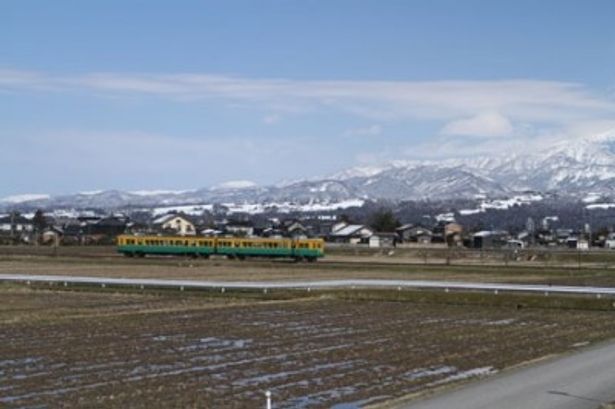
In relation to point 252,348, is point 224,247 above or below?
above

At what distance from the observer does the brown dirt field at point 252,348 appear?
17.2 meters

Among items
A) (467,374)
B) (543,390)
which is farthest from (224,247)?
(543,390)

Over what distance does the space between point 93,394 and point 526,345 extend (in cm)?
1319

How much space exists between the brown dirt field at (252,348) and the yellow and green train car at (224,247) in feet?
158

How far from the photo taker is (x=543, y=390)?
54.7 feet

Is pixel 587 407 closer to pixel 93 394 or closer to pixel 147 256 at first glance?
pixel 93 394

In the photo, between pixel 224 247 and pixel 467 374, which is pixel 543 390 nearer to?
pixel 467 374

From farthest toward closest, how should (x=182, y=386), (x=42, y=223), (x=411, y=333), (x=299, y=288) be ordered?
(x=42, y=223) → (x=299, y=288) → (x=411, y=333) → (x=182, y=386)

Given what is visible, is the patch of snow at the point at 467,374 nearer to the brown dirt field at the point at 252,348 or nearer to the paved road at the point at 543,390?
the brown dirt field at the point at 252,348

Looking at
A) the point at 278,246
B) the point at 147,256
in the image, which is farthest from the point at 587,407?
the point at 147,256

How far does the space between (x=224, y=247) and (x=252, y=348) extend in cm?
6899

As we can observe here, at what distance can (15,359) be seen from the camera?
2136 centimetres

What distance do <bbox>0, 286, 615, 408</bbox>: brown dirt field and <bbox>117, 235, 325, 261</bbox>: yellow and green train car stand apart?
4827 centimetres

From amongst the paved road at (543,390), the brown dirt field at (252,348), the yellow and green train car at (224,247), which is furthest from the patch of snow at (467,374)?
the yellow and green train car at (224,247)
